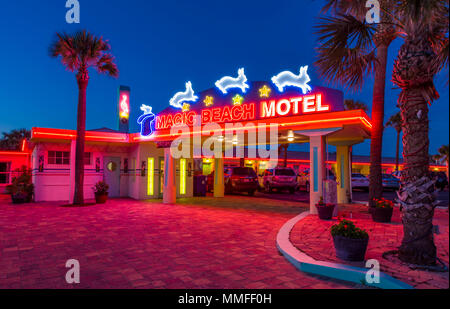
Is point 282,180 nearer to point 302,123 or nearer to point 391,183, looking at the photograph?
point 391,183

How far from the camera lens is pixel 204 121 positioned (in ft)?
43.1

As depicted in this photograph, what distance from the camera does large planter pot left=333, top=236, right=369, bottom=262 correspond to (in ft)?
17.1

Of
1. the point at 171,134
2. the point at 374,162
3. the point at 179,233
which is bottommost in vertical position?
the point at 179,233

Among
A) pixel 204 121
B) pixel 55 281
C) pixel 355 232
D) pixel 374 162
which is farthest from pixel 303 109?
pixel 55 281

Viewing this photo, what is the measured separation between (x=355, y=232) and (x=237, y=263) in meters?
2.23

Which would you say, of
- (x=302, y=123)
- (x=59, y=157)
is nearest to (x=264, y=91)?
(x=302, y=123)

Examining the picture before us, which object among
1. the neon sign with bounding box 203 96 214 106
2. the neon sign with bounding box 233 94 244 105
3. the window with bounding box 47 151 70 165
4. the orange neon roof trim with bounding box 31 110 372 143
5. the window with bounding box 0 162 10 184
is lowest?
the window with bounding box 0 162 10 184

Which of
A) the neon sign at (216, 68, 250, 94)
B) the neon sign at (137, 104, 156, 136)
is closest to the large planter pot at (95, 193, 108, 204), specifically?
the neon sign at (137, 104, 156, 136)

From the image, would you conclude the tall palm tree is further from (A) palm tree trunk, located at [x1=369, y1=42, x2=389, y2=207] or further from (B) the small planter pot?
(B) the small planter pot

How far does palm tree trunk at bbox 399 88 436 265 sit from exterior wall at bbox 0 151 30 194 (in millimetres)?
27356
